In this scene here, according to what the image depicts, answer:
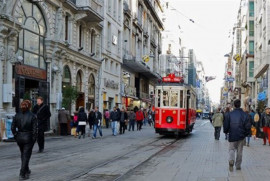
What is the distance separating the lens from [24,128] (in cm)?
929

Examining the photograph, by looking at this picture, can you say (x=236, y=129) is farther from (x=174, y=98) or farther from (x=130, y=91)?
(x=130, y=91)

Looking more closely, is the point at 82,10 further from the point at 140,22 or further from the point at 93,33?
the point at 140,22

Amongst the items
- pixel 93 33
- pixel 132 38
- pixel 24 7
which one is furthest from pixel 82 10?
pixel 132 38

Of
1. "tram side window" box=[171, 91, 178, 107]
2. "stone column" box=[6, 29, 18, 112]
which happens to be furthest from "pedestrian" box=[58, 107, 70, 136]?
"tram side window" box=[171, 91, 178, 107]

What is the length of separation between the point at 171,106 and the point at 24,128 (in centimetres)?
1537

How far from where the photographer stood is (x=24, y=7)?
23.8 meters

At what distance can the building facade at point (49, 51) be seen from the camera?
21.4 metres

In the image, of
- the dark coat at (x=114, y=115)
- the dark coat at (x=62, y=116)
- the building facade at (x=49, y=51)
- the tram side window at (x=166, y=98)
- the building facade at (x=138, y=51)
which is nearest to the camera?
the building facade at (x=49, y=51)

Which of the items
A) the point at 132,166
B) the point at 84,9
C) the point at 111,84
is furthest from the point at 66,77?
the point at 132,166

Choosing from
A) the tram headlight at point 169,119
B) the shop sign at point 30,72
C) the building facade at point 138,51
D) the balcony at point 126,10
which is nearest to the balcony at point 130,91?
the building facade at point 138,51

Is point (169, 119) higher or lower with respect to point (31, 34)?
lower

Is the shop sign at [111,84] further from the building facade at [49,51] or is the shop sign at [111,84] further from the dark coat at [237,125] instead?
the dark coat at [237,125]

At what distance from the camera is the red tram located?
23.8m

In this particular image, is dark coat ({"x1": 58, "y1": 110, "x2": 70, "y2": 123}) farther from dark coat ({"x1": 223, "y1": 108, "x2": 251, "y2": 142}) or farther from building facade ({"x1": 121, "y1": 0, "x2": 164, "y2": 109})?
building facade ({"x1": 121, "y1": 0, "x2": 164, "y2": 109})
